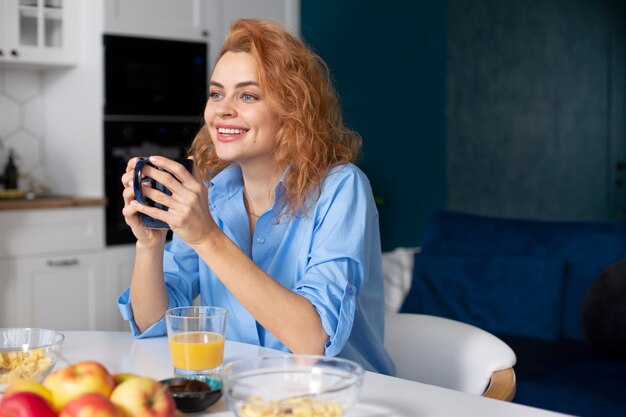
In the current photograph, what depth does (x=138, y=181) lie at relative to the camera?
1257 mm

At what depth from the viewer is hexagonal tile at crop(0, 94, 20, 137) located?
163 inches

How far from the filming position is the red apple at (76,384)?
921mm

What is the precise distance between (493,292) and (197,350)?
2.04 metres

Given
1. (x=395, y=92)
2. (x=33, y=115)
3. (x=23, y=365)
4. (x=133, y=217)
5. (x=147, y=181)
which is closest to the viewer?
(x=23, y=365)

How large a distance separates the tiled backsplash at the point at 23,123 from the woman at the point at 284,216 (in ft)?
8.51

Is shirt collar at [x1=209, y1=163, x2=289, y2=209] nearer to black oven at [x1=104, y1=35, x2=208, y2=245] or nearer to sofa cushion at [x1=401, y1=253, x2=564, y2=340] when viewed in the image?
sofa cushion at [x1=401, y1=253, x2=564, y2=340]

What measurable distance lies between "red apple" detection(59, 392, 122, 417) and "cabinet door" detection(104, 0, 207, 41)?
131 inches

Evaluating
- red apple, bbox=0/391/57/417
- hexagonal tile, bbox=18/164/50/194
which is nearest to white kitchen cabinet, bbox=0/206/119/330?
hexagonal tile, bbox=18/164/50/194

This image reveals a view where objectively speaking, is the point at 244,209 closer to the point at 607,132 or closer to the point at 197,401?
the point at 197,401

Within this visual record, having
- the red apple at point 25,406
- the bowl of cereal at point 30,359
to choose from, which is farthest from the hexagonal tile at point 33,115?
the red apple at point 25,406

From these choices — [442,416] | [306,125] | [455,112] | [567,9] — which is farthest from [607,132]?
[442,416]

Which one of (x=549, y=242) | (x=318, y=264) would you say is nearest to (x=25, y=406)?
(x=318, y=264)

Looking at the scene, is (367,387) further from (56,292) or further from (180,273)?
(56,292)

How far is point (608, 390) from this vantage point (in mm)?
2455
